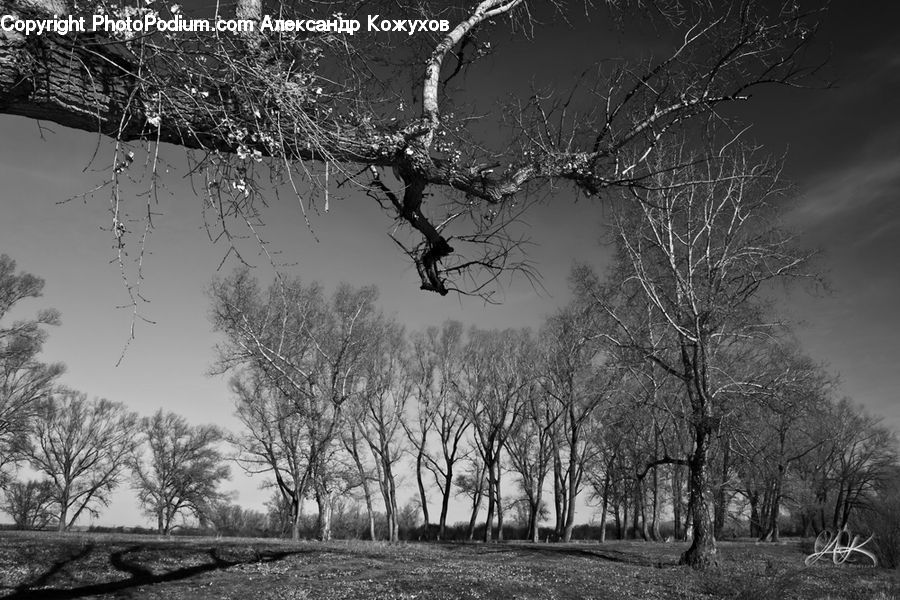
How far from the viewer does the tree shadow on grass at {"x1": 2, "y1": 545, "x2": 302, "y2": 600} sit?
40.7 ft

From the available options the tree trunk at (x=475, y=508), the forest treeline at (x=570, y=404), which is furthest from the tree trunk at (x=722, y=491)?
the tree trunk at (x=475, y=508)

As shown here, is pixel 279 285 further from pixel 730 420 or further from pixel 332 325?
pixel 332 325

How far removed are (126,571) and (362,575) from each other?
239 inches

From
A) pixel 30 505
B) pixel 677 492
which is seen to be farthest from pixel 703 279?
pixel 30 505

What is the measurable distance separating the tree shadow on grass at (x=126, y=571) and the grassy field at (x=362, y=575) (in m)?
0.03

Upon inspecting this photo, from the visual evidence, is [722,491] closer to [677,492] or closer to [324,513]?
[677,492]

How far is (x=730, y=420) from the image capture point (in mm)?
18172

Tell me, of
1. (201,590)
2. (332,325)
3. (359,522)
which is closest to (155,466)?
(359,522)

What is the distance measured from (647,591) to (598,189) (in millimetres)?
11924

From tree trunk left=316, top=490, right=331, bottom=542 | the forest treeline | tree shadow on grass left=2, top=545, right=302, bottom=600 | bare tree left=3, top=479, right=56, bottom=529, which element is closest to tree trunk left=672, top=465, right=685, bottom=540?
the forest treeline

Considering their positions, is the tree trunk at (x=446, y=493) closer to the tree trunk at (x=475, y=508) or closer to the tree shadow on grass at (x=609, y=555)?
the tree trunk at (x=475, y=508)

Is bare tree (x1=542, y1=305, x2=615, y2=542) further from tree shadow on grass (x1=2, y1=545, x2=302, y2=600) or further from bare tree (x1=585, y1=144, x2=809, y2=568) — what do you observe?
tree shadow on grass (x1=2, y1=545, x2=302, y2=600)

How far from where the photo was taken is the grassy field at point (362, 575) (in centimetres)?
1234

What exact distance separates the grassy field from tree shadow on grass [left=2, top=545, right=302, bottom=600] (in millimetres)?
27
